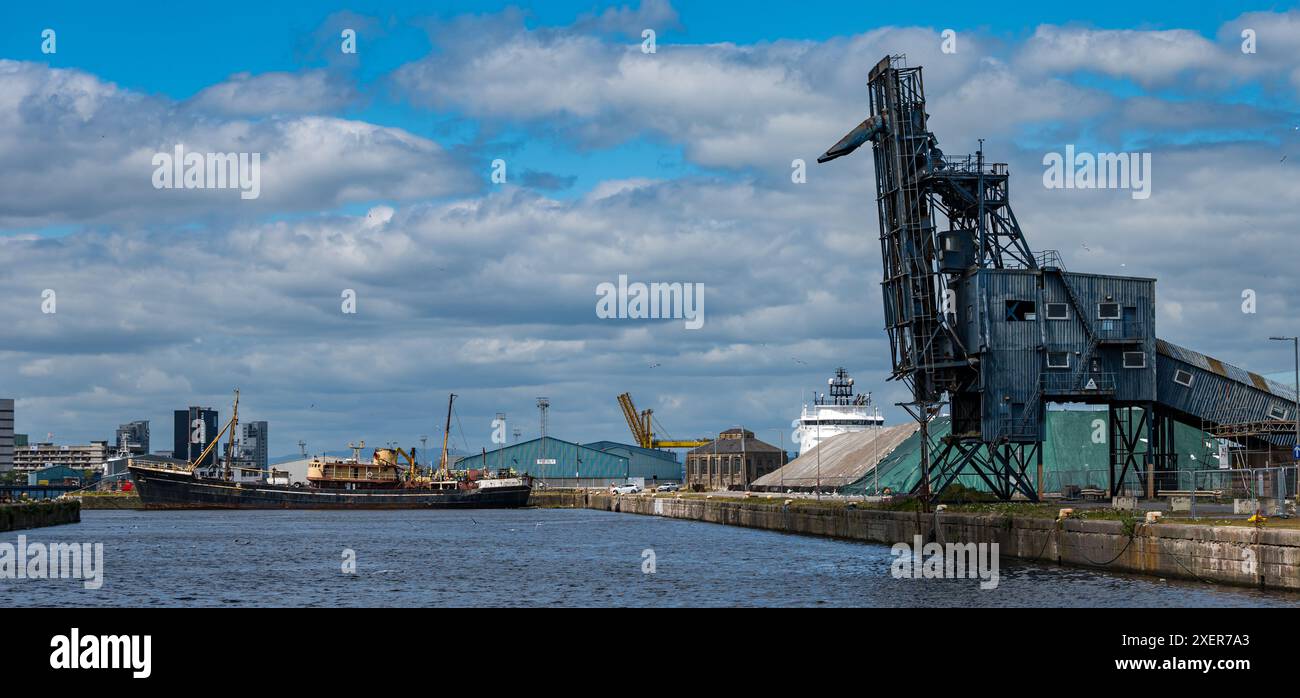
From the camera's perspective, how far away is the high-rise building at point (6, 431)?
84.8m

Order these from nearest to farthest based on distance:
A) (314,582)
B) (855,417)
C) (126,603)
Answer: (126,603) → (314,582) → (855,417)

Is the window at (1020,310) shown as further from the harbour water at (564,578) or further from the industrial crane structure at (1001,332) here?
the harbour water at (564,578)

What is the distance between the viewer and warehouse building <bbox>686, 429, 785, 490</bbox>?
178250 mm

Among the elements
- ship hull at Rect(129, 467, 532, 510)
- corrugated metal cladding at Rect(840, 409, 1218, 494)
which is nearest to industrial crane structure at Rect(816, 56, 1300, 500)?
corrugated metal cladding at Rect(840, 409, 1218, 494)

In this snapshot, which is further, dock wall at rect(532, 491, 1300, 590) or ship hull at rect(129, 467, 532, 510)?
ship hull at rect(129, 467, 532, 510)

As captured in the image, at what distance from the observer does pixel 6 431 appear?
3393 inches

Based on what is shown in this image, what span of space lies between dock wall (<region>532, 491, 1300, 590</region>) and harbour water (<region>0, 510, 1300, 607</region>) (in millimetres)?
751

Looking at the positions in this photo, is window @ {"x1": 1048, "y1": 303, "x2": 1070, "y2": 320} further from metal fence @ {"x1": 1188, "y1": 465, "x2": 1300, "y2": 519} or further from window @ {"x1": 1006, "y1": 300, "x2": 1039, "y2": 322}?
metal fence @ {"x1": 1188, "y1": 465, "x2": 1300, "y2": 519}

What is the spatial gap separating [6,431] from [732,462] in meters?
108

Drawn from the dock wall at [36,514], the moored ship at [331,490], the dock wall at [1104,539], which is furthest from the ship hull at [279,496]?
the dock wall at [1104,539]
